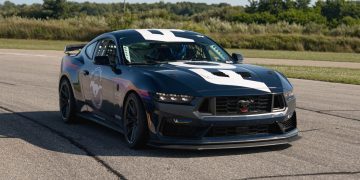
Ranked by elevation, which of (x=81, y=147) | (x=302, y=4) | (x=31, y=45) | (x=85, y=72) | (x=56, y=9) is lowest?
(x=56, y=9)

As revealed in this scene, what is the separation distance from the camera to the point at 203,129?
7.71 meters

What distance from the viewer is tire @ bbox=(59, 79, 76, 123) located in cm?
1053

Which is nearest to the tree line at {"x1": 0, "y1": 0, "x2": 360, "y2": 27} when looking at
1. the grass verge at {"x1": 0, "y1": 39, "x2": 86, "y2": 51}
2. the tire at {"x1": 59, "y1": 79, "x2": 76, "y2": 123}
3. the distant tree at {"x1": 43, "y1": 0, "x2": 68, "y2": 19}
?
the distant tree at {"x1": 43, "y1": 0, "x2": 68, "y2": 19}

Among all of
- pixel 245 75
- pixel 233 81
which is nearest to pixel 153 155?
pixel 233 81

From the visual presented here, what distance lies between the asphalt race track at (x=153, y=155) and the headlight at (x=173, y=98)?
0.63 m

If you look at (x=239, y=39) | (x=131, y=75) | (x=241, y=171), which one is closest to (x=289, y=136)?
(x=241, y=171)

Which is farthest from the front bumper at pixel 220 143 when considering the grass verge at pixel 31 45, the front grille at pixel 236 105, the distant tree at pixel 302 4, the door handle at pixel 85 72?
the distant tree at pixel 302 4

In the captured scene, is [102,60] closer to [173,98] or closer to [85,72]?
[85,72]

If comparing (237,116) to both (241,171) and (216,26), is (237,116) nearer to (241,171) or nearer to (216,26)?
(241,171)

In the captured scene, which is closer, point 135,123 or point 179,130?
point 179,130

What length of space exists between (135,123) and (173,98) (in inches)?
28.0

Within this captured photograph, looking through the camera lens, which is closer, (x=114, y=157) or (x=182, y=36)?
(x=114, y=157)

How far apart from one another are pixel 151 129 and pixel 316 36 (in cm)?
4326

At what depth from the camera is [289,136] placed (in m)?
8.15
